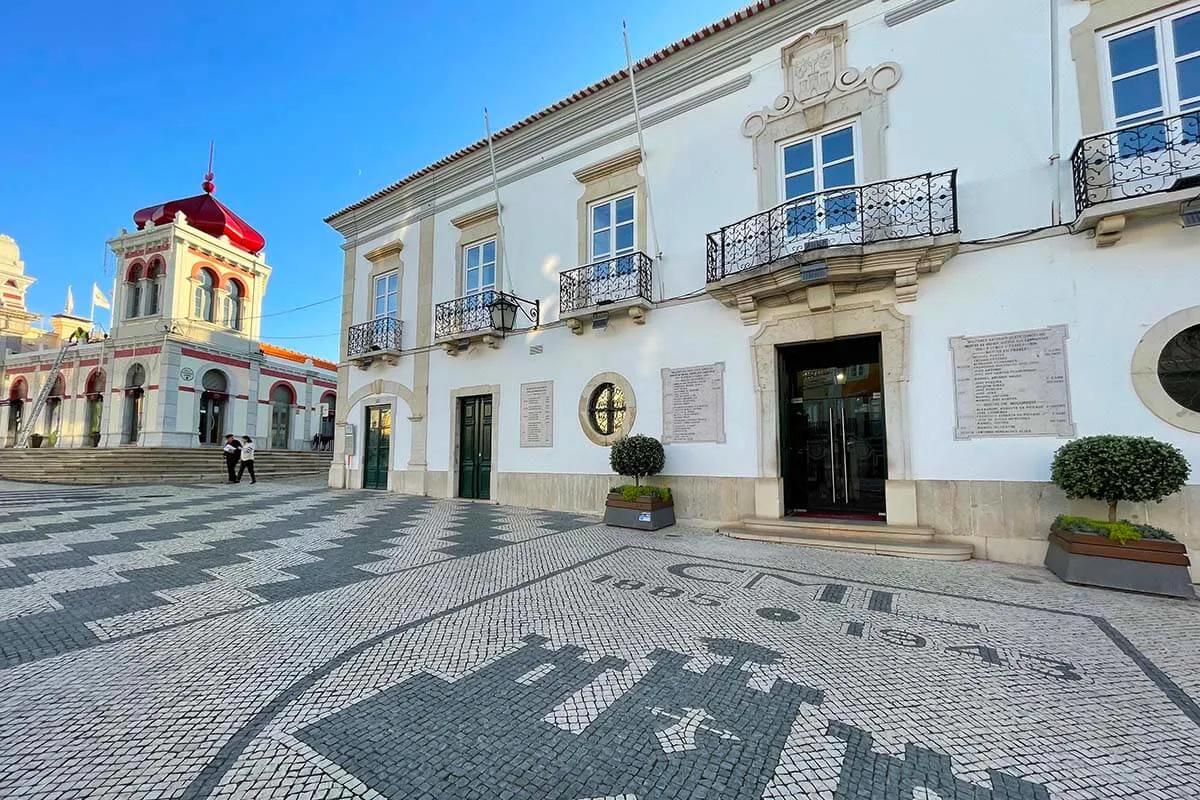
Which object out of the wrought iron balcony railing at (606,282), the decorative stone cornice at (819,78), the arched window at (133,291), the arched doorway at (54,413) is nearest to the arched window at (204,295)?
the arched window at (133,291)

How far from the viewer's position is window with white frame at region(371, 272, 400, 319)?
41.3ft

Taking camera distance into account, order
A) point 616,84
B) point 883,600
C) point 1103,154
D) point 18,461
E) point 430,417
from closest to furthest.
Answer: point 883,600 < point 1103,154 < point 616,84 < point 430,417 < point 18,461

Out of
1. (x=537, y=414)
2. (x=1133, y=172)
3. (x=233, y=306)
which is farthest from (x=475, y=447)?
(x=233, y=306)

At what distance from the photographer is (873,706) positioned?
2318mm

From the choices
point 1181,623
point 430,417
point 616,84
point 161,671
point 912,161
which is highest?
point 616,84

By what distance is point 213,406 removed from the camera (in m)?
20.4

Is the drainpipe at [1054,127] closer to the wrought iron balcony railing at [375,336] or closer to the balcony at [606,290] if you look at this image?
the balcony at [606,290]

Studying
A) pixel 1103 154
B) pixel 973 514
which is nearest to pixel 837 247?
pixel 1103 154

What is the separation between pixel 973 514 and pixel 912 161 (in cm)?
463

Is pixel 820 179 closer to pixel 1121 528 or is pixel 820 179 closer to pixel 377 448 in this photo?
pixel 1121 528

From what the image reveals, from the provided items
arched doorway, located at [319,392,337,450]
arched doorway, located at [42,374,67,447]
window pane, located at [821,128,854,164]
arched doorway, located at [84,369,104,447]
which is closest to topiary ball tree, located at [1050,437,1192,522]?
window pane, located at [821,128,854,164]

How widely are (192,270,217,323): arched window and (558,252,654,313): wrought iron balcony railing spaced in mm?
19015

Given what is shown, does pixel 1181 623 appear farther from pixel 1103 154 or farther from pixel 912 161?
pixel 912 161

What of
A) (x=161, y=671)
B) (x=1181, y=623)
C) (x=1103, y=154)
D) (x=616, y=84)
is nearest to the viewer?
(x=161, y=671)
